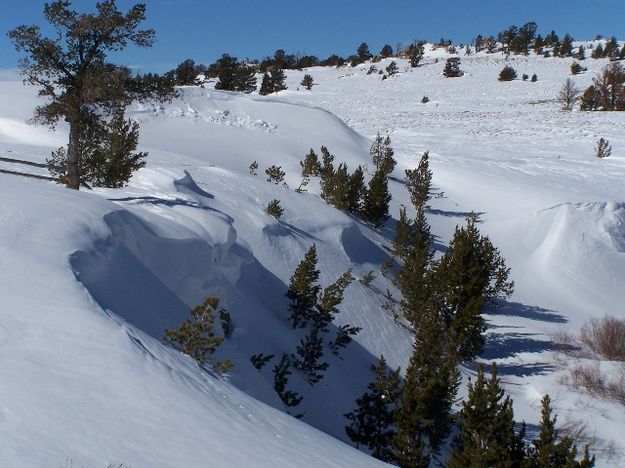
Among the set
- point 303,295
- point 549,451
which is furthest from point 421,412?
point 303,295

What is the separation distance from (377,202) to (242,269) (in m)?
8.69

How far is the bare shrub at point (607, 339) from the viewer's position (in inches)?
562

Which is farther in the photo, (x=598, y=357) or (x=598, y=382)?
(x=598, y=357)

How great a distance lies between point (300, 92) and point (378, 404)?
41.2m

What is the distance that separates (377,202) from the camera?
19359mm

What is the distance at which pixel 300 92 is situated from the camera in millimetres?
47344

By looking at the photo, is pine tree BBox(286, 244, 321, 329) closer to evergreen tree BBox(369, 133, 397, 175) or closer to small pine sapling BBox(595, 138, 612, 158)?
evergreen tree BBox(369, 133, 397, 175)

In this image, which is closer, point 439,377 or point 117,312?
point 117,312

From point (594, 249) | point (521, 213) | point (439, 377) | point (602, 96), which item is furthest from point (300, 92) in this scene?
point (439, 377)

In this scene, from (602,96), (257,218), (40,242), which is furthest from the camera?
(602,96)

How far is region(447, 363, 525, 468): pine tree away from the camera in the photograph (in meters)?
7.02

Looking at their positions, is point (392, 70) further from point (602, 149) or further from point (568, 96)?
point (602, 149)

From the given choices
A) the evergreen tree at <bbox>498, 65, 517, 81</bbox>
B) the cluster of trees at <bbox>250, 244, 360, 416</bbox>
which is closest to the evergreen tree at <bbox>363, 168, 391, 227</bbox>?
the cluster of trees at <bbox>250, 244, 360, 416</bbox>

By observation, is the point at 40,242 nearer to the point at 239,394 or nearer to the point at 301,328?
the point at 239,394
